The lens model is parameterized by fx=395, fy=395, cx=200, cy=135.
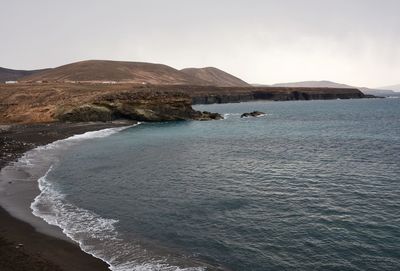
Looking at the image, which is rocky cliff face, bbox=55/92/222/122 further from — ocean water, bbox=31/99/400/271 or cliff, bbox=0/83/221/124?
ocean water, bbox=31/99/400/271

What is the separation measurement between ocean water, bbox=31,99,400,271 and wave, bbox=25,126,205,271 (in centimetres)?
7

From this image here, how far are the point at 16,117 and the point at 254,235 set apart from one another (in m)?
→ 89.6

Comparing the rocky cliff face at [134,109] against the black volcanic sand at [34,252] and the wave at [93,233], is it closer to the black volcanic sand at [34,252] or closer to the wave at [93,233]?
the wave at [93,233]

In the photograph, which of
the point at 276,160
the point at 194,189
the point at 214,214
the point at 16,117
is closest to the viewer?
the point at 214,214

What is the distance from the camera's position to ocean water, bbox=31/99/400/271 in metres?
21.6

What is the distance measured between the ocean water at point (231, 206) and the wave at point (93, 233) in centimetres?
7

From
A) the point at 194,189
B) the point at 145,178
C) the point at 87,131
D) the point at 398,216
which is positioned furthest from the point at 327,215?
the point at 87,131

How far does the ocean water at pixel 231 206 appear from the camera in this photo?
851 inches

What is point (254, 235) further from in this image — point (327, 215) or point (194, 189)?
point (194, 189)

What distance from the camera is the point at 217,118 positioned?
115875 mm

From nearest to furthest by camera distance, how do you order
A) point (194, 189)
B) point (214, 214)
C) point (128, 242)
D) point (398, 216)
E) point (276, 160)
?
point (128, 242)
point (398, 216)
point (214, 214)
point (194, 189)
point (276, 160)

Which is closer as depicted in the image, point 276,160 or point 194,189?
point 194,189

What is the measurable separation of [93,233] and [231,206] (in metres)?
10.4

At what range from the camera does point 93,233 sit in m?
25.6
